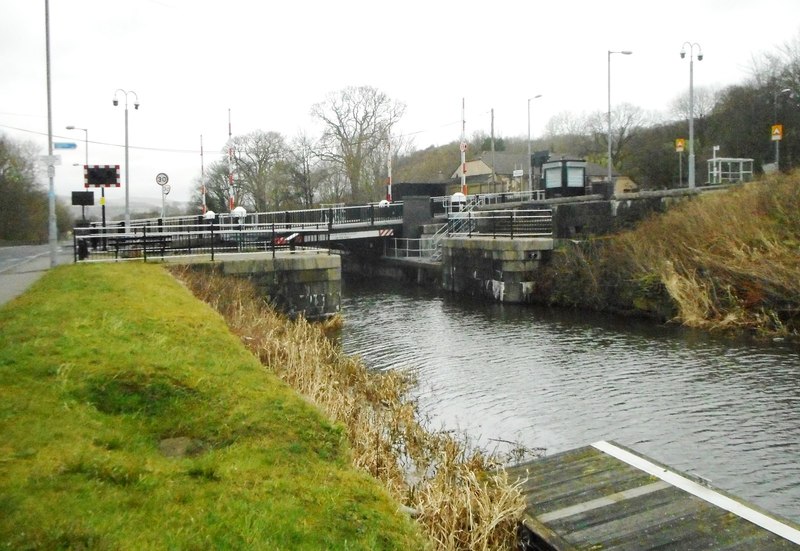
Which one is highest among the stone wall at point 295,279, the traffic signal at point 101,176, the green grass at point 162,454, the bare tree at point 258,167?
the bare tree at point 258,167

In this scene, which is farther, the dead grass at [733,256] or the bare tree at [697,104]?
the bare tree at [697,104]

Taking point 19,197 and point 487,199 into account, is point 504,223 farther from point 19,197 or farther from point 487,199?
point 19,197

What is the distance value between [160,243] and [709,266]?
1451 cm

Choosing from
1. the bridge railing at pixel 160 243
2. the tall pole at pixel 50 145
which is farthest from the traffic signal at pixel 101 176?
the tall pole at pixel 50 145

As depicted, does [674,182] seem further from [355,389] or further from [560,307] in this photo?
[355,389]

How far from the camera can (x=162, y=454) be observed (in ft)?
17.7

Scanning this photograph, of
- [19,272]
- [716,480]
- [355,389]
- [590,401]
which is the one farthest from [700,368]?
[19,272]

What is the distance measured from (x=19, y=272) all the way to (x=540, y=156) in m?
36.9

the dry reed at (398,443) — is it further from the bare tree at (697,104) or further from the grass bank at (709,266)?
the bare tree at (697,104)

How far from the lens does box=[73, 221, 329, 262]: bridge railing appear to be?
57.7 feet

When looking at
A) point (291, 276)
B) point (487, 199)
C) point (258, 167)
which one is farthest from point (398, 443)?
point (258, 167)

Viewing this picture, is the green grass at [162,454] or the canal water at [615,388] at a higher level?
the green grass at [162,454]

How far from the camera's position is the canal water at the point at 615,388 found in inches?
356

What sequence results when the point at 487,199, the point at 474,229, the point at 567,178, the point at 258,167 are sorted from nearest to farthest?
the point at 474,229 < the point at 567,178 < the point at 487,199 < the point at 258,167
